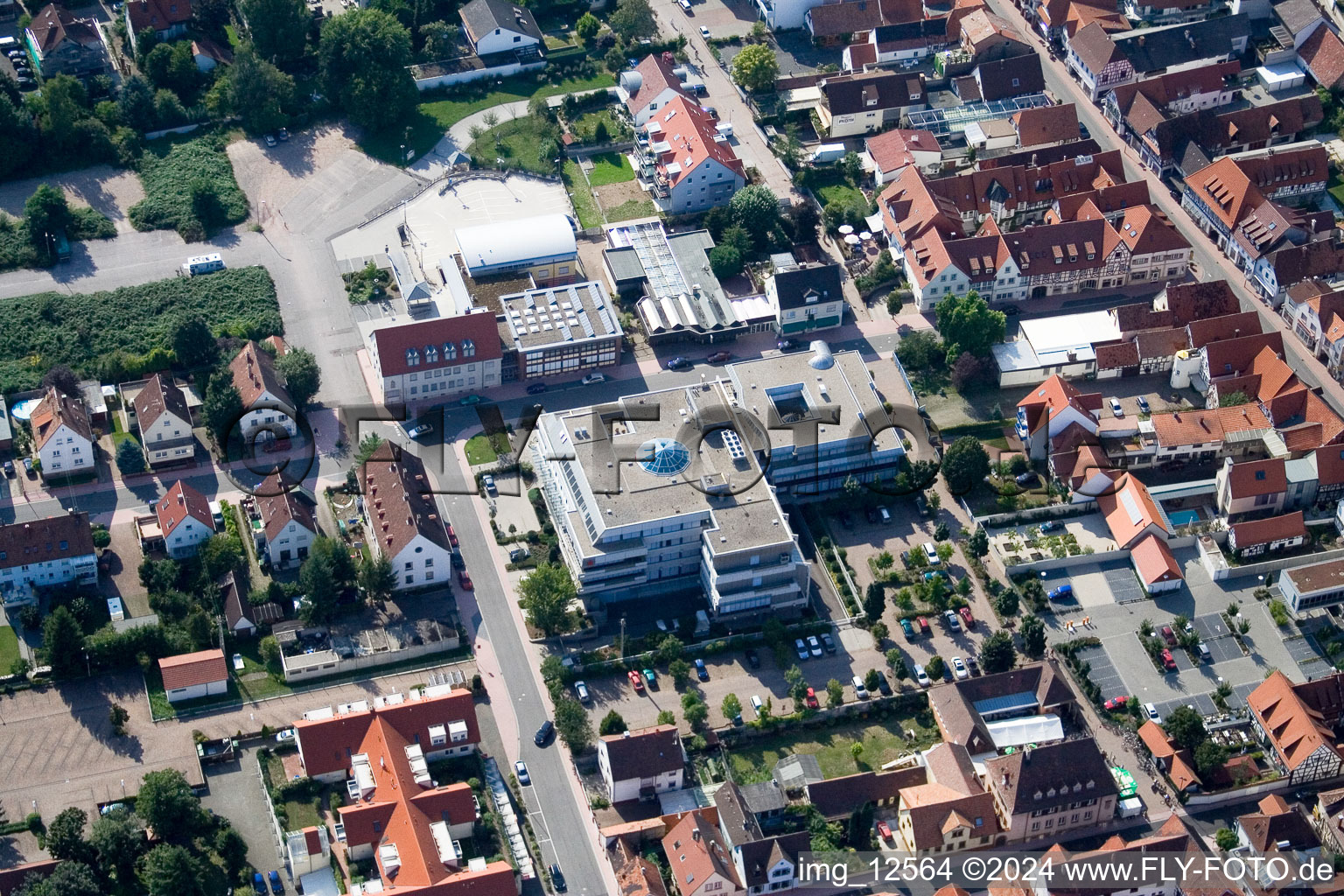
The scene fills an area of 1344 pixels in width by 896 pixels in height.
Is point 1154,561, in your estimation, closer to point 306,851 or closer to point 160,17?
point 306,851

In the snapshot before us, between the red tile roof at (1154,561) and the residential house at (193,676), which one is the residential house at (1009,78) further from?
the residential house at (193,676)

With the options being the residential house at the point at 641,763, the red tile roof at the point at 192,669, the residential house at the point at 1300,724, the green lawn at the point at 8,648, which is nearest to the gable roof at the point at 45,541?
the green lawn at the point at 8,648

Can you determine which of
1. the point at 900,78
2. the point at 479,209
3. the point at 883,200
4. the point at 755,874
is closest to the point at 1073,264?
the point at 883,200

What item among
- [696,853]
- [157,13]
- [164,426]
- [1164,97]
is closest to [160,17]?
[157,13]

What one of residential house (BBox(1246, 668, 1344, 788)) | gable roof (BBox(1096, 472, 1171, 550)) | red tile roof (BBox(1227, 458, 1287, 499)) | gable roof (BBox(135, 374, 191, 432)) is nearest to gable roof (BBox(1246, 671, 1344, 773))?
residential house (BBox(1246, 668, 1344, 788))

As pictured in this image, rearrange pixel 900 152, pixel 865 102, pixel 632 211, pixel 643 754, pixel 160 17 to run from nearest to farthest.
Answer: pixel 643 754, pixel 632 211, pixel 900 152, pixel 865 102, pixel 160 17

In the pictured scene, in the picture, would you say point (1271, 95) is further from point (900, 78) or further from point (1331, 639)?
point (1331, 639)
